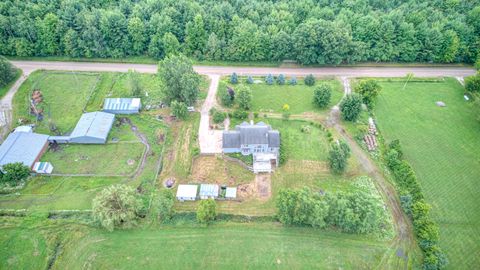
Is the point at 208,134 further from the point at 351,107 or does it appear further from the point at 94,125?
the point at 351,107

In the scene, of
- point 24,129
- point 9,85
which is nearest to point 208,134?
point 24,129

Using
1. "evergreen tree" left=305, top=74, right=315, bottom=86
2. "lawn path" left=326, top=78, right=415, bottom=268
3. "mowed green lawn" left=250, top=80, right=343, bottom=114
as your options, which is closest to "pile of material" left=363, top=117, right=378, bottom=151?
"lawn path" left=326, top=78, right=415, bottom=268

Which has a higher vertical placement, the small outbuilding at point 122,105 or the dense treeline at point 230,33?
the dense treeline at point 230,33

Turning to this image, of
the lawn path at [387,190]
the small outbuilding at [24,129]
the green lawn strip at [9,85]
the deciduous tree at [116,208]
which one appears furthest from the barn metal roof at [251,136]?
the green lawn strip at [9,85]

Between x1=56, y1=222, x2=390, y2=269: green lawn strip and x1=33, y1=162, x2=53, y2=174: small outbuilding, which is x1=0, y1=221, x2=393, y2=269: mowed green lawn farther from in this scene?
x1=33, y1=162, x2=53, y2=174: small outbuilding

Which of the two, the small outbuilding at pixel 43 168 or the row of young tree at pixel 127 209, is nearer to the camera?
the row of young tree at pixel 127 209

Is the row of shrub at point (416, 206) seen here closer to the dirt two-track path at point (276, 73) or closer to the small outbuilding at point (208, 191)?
the dirt two-track path at point (276, 73)
